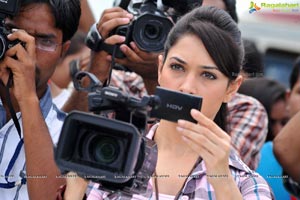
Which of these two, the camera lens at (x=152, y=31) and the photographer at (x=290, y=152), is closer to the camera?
the camera lens at (x=152, y=31)

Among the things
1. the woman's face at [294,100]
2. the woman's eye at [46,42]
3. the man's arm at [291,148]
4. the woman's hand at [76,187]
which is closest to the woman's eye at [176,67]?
the woman's hand at [76,187]

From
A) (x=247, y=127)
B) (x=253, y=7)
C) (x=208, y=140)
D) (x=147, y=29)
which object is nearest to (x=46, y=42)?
(x=147, y=29)

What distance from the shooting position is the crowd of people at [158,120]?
2.15 metres

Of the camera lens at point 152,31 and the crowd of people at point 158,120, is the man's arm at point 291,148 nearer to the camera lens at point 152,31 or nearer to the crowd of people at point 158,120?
the crowd of people at point 158,120

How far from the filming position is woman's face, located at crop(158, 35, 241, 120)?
89.4 inches

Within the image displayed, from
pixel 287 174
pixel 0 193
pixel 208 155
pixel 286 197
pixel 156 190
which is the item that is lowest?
pixel 286 197

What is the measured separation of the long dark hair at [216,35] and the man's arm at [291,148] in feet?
2.15

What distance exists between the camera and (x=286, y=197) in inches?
135

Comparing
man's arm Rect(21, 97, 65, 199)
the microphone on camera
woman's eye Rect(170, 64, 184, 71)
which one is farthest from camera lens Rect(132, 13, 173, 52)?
man's arm Rect(21, 97, 65, 199)

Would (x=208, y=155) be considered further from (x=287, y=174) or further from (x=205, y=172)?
(x=287, y=174)

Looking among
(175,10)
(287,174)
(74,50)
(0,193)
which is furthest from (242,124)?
(74,50)

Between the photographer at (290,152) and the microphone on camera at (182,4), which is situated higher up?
the microphone on camera at (182,4)

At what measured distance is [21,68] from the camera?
8.06 feet

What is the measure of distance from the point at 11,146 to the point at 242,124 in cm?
108
